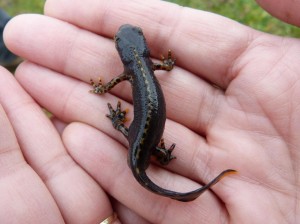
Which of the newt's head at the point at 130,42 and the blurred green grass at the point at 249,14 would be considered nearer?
the newt's head at the point at 130,42

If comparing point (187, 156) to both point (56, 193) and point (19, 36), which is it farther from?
point (19, 36)

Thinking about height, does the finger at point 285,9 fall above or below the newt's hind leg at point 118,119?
above

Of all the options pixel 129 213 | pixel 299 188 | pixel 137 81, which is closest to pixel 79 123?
pixel 137 81

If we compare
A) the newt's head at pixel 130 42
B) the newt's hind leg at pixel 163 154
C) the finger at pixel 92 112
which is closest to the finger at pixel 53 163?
the finger at pixel 92 112

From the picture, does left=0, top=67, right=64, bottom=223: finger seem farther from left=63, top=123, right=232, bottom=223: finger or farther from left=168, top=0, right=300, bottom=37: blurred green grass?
left=168, top=0, right=300, bottom=37: blurred green grass

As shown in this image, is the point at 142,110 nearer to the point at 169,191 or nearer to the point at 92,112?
the point at 92,112

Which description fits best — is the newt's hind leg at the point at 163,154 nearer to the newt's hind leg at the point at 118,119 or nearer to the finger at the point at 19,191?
the newt's hind leg at the point at 118,119

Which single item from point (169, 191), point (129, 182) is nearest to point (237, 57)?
point (169, 191)
